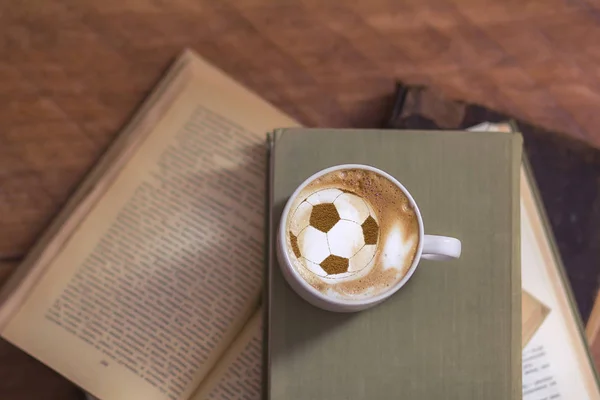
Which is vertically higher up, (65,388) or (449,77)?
(449,77)

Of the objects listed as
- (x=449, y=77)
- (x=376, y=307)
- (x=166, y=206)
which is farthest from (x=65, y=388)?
(x=449, y=77)

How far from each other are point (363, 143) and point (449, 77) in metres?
0.16

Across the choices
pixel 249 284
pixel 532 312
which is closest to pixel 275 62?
pixel 249 284

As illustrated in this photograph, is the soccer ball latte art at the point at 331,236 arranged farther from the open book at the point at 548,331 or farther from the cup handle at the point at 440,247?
the open book at the point at 548,331

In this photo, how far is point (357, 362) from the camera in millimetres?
363

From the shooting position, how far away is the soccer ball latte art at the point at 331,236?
33 cm

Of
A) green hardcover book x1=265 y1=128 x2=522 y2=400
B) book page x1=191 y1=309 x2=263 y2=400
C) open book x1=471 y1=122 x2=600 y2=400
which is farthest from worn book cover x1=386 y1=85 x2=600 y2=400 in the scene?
book page x1=191 y1=309 x2=263 y2=400

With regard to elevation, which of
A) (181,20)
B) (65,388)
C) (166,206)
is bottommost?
(65,388)

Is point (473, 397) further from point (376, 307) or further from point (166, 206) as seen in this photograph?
point (166, 206)

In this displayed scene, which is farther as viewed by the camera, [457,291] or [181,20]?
[181,20]

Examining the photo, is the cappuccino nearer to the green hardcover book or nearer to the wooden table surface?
the green hardcover book

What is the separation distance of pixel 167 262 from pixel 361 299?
0.19 metres

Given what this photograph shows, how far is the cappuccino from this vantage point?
12.9 inches

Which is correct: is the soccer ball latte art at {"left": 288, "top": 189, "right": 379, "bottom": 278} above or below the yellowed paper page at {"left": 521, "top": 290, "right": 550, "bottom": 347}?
above
